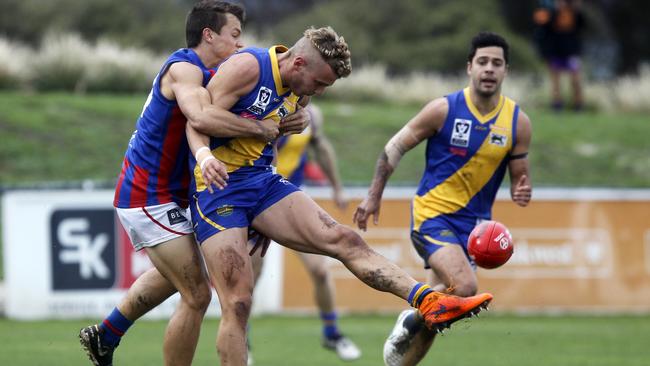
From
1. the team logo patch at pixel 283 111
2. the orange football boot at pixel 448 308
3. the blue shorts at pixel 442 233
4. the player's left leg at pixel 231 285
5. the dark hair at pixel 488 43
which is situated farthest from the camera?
the dark hair at pixel 488 43

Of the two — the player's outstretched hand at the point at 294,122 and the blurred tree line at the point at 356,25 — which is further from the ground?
the player's outstretched hand at the point at 294,122

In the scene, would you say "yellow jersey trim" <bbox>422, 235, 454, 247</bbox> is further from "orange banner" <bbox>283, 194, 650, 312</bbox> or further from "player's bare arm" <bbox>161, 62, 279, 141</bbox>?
"orange banner" <bbox>283, 194, 650, 312</bbox>

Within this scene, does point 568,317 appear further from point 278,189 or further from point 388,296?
point 278,189

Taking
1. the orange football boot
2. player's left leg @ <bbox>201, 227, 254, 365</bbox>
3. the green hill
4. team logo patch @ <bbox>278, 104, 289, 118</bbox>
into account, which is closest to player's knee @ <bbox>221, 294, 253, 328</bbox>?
player's left leg @ <bbox>201, 227, 254, 365</bbox>

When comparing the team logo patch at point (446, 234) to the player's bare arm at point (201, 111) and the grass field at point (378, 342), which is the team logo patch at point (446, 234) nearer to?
the grass field at point (378, 342)

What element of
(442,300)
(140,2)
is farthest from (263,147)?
(140,2)

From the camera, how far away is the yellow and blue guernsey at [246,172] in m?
6.77

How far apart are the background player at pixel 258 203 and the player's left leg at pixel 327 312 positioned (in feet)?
11.5

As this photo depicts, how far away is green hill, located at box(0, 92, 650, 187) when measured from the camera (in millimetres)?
16844

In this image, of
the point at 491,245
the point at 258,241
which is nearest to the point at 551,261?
the point at 491,245

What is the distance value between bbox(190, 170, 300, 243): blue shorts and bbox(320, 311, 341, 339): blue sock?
3698 mm

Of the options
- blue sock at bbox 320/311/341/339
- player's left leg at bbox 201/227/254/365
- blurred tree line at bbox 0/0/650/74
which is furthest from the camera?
blurred tree line at bbox 0/0/650/74

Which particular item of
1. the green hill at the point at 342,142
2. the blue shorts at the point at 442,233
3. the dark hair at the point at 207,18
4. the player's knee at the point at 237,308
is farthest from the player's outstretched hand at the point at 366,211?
the green hill at the point at 342,142

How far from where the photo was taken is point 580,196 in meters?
14.3
